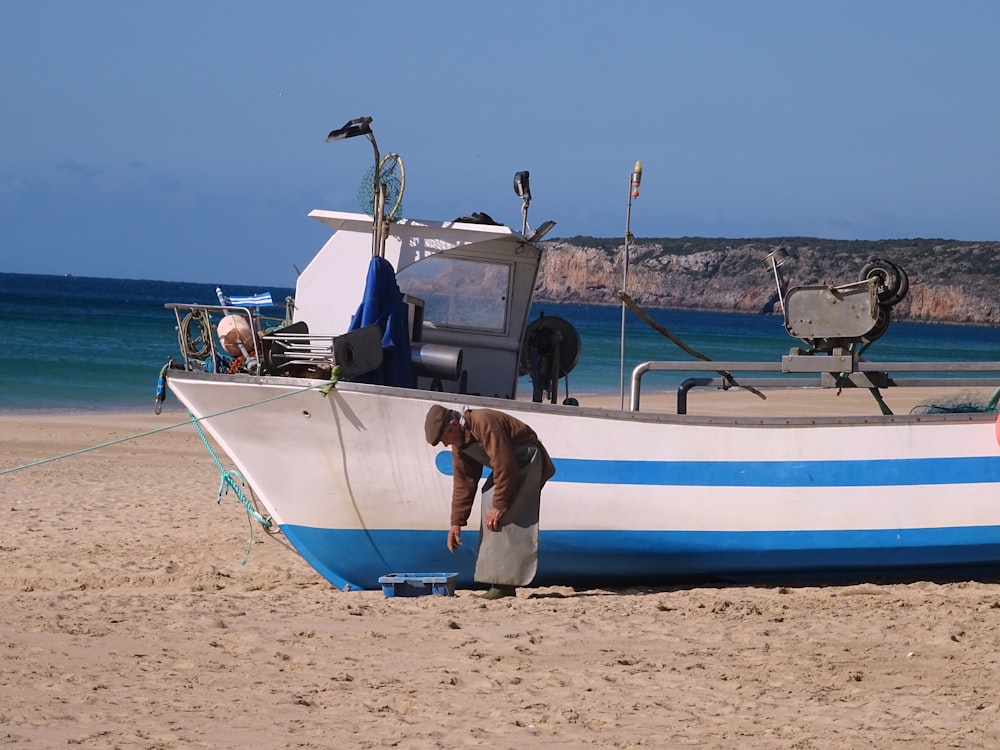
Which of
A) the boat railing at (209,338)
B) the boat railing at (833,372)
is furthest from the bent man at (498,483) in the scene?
the boat railing at (209,338)

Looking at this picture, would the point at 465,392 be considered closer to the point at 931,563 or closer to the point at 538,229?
the point at 538,229

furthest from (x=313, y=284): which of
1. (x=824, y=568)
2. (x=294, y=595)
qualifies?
(x=824, y=568)

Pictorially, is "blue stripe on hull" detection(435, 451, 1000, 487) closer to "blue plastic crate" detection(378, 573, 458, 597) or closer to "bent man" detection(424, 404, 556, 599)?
"bent man" detection(424, 404, 556, 599)

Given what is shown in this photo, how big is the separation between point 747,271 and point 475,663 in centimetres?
12774

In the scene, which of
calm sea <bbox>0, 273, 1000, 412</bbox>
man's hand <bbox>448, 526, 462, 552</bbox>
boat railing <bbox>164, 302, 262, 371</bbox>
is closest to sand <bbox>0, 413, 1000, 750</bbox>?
man's hand <bbox>448, 526, 462, 552</bbox>

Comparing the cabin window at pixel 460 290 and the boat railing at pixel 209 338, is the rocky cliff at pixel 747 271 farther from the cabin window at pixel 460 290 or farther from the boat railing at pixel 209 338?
the boat railing at pixel 209 338

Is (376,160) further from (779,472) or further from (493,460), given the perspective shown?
(779,472)

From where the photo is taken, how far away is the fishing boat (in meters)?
7.64

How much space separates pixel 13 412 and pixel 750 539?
55.0 feet

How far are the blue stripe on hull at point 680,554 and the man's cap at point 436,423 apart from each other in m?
0.73

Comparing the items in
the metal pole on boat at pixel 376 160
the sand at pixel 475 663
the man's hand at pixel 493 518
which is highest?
the metal pole on boat at pixel 376 160

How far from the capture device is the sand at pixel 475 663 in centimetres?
510

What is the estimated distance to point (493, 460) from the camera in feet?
24.7

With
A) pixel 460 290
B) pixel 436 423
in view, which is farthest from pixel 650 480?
pixel 460 290
